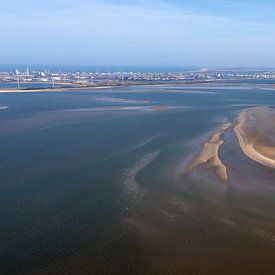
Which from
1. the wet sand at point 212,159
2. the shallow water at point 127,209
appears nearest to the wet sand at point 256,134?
the shallow water at point 127,209

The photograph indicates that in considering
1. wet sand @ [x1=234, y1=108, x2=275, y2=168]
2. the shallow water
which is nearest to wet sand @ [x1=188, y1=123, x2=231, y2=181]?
the shallow water

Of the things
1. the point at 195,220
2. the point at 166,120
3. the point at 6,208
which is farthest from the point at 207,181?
the point at 166,120

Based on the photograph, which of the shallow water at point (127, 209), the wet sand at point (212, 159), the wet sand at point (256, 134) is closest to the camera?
the shallow water at point (127, 209)

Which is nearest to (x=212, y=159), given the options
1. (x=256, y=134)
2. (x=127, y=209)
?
(x=256, y=134)

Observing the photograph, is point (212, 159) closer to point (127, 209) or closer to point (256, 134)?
point (256, 134)

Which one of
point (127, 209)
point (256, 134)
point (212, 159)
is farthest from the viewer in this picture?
point (256, 134)

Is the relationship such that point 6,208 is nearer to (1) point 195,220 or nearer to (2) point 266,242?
(1) point 195,220

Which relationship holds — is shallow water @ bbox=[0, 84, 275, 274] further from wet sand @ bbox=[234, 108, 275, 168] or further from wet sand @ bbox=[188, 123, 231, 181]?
wet sand @ bbox=[234, 108, 275, 168]

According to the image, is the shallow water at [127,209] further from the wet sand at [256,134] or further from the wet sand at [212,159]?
the wet sand at [256,134]
